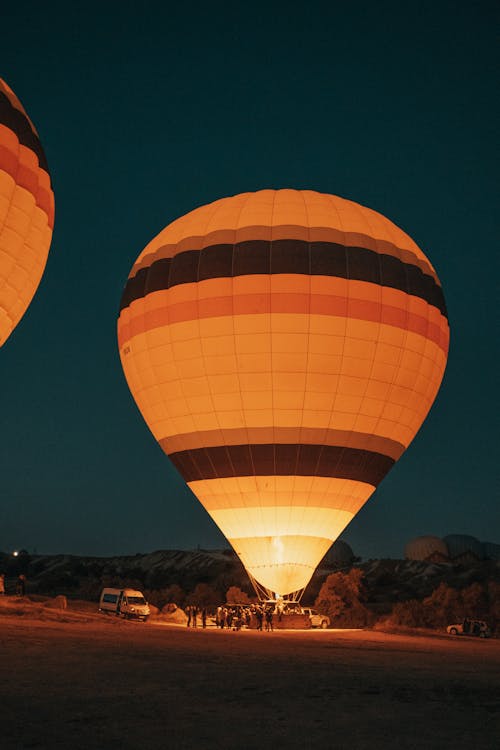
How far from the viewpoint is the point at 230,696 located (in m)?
9.35

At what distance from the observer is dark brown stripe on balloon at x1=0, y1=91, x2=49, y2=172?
1848 cm

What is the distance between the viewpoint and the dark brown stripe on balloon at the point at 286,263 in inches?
862

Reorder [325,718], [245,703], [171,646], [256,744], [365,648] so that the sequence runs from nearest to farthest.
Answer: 1. [256,744]
2. [325,718]
3. [245,703]
4. [171,646]
5. [365,648]

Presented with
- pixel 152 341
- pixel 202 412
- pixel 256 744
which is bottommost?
pixel 256 744

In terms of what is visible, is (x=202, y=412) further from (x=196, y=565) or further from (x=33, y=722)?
(x=196, y=565)

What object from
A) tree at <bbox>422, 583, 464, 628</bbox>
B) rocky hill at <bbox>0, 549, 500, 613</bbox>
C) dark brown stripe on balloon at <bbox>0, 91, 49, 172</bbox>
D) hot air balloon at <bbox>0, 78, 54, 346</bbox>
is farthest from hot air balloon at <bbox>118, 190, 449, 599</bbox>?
rocky hill at <bbox>0, 549, 500, 613</bbox>

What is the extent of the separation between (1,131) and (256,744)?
48.1 feet

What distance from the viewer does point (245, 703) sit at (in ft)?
29.3

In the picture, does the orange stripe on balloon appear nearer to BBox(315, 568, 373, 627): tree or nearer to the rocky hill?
BBox(315, 568, 373, 627): tree

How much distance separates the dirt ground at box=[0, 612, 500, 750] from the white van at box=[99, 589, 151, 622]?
947cm

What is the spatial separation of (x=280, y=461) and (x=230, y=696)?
41.6 feet

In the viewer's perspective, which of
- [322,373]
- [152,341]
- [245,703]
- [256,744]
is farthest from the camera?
[152,341]

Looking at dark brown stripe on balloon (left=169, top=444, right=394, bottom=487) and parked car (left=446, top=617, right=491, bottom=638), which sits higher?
dark brown stripe on balloon (left=169, top=444, right=394, bottom=487)

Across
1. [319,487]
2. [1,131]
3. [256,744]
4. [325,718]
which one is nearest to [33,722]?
[256,744]
